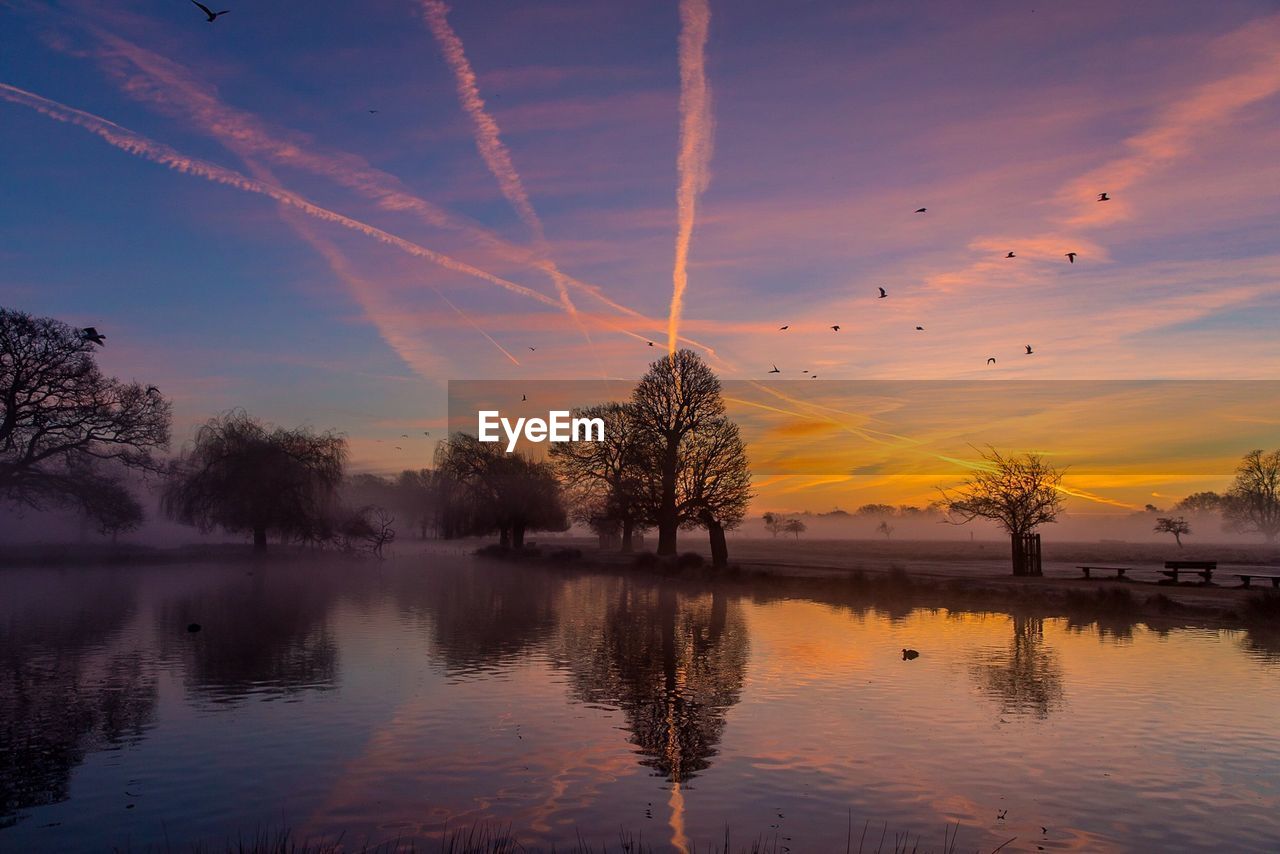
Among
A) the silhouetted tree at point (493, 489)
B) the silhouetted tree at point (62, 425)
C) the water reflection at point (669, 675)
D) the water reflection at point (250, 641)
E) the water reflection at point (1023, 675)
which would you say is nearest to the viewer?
the water reflection at point (669, 675)

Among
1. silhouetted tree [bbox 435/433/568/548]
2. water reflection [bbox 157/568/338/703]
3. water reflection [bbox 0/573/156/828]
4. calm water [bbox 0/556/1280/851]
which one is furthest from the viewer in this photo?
silhouetted tree [bbox 435/433/568/548]

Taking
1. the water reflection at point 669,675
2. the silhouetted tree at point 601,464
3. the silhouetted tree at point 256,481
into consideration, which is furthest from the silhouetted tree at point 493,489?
the water reflection at point 669,675

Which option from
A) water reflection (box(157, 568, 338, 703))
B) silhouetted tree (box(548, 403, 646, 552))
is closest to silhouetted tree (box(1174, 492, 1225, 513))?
silhouetted tree (box(548, 403, 646, 552))

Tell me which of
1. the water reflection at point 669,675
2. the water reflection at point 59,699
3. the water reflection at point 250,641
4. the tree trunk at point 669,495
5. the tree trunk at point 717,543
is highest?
the tree trunk at point 669,495

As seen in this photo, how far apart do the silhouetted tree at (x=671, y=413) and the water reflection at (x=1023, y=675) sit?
34159 mm

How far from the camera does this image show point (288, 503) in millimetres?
69000

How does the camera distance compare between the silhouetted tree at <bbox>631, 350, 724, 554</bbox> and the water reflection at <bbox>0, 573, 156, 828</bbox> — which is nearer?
the water reflection at <bbox>0, 573, 156, 828</bbox>

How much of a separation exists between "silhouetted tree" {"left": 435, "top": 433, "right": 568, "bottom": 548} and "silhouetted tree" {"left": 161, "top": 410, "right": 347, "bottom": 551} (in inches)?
610

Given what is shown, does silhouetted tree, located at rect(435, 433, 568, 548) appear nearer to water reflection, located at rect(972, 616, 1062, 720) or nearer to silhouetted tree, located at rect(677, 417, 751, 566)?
silhouetted tree, located at rect(677, 417, 751, 566)

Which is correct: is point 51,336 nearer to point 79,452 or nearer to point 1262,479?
point 79,452

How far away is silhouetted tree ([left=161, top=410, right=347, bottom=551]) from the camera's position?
67125mm

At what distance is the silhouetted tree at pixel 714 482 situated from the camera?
194 ft

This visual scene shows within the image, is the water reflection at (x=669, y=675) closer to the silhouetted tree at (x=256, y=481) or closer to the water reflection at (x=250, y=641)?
the water reflection at (x=250, y=641)

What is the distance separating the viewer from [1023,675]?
21.7 metres
